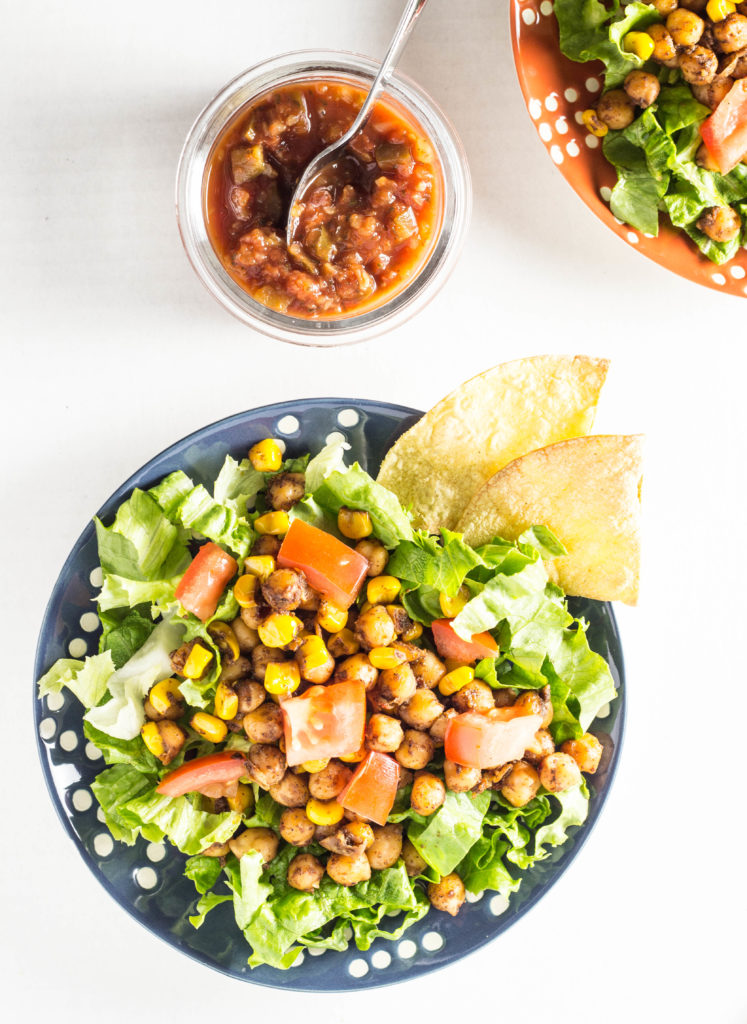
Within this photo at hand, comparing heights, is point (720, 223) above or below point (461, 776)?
above

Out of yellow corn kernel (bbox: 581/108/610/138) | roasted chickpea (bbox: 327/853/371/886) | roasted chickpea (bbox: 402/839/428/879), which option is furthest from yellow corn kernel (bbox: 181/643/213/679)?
yellow corn kernel (bbox: 581/108/610/138)

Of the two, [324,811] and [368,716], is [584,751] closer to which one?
[368,716]

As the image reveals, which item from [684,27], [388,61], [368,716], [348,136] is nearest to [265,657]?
[368,716]

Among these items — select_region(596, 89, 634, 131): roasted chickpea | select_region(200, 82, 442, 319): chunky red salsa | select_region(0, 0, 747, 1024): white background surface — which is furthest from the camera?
select_region(0, 0, 747, 1024): white background surface

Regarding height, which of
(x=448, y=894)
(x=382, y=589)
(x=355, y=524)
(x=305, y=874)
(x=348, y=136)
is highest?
(x=348, y=136)

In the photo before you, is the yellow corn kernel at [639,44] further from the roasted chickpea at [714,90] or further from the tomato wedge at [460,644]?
the tomato wedge at [460,644]

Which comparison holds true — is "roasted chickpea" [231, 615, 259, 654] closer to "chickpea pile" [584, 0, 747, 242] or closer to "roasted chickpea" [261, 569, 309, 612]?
"roasted chickpea" [261, 569, 309, 612]

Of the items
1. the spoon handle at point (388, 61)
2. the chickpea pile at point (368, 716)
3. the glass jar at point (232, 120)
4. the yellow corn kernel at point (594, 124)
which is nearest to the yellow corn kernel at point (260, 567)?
the chickpea pile at point (368, 716)

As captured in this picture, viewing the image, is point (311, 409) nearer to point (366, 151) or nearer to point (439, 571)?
point (439, 571)
